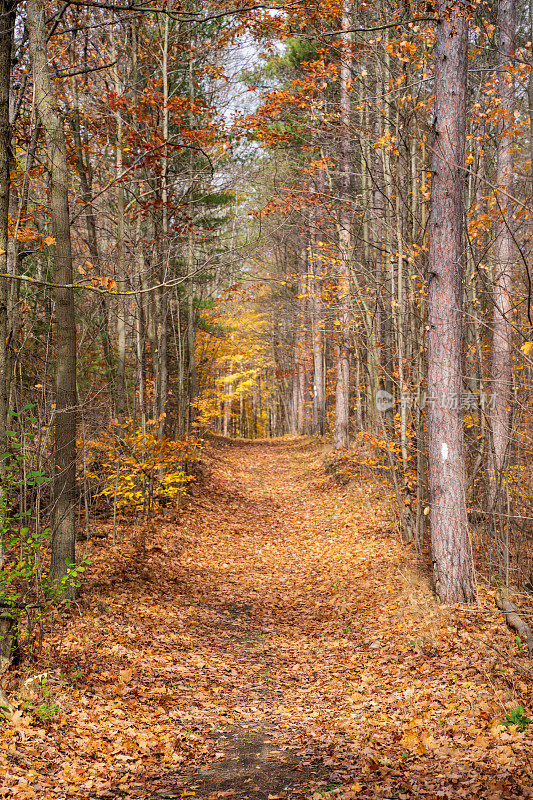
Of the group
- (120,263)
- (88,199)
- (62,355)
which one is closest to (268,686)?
(62,355)

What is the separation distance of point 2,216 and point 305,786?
5093 mm

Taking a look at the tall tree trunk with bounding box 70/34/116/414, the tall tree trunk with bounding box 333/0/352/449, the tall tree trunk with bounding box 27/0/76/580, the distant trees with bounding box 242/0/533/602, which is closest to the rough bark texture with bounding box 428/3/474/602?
the distant trees with bounding box 242/0/533/602

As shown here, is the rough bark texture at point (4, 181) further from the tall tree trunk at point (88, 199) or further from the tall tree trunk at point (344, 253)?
the tall tree trunk at point (344, 253)

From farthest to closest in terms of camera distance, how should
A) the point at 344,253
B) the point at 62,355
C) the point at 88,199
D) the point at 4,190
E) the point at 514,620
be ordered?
the point at 344,253
the point at 88,199
the point at 62,355
the point at 514,620
the point at 4,190

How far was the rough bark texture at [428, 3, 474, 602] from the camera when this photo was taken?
6.34m

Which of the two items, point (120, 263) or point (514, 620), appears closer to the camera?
point (514, 620)

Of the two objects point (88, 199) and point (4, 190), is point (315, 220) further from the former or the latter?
point (4, 190)

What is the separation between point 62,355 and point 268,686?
4305mm

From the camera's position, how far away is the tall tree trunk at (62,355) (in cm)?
657

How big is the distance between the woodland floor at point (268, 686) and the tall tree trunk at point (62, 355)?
2.93 feet

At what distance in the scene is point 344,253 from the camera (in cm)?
1079

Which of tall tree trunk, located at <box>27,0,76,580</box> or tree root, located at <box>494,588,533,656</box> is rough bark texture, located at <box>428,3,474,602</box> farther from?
tall tree trunk, located at <box>27,0,76,580</box>

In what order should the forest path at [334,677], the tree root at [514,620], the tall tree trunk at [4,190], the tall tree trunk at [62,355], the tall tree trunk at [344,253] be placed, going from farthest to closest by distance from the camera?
the tall tree trunk at [344,253] < the tall tree trunk at [62,355] < the tree root at [514,620] < the tall tree trunk at [4,190] < the forest path at [334,677]

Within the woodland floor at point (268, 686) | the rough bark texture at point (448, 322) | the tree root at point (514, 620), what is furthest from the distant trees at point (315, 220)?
the woodland floor at point (268, 686)
